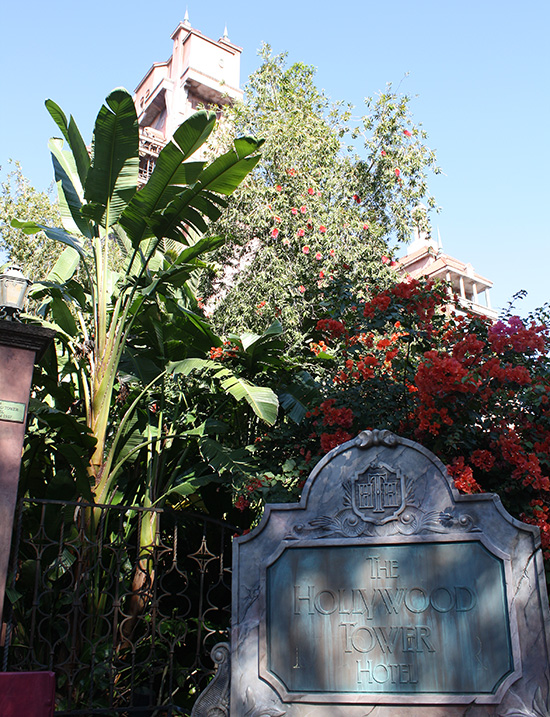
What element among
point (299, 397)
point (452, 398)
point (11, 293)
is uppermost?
point (11, 293)

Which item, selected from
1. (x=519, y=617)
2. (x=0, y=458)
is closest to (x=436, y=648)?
(x=519, y=617)

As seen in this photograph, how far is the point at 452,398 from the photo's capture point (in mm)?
4695

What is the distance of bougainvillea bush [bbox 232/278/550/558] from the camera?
14.7 ft

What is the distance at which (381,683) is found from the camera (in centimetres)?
352

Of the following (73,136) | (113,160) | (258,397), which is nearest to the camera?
(258,397)

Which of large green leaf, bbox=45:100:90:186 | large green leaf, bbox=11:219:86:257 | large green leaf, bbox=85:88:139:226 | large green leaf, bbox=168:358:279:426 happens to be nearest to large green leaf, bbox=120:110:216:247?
large green leaf, bbox=85:88:139:226

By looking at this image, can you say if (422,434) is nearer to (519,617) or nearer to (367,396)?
(367,396)

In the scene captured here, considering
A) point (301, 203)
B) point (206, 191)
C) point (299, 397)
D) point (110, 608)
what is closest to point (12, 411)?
point (110, 608)

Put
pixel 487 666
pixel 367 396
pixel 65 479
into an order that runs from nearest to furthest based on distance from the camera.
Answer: pixel 487 666, pixel 367 396, pixel 65 479

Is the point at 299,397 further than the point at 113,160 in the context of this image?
Yes

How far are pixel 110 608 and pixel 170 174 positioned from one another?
422 centimetres

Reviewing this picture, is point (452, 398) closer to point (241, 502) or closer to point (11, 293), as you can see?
point (241, 502)

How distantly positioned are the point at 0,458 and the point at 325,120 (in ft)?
29.2

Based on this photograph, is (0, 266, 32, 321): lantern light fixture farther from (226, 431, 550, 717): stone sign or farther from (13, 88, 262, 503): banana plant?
(226, 431, 550, 717): stone sign
